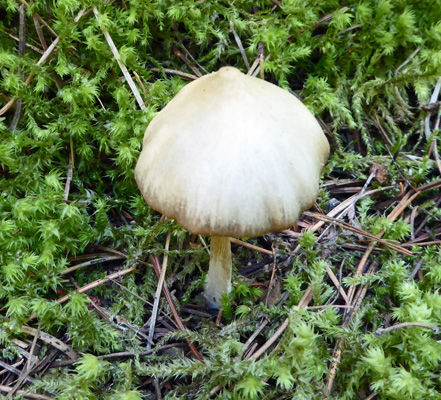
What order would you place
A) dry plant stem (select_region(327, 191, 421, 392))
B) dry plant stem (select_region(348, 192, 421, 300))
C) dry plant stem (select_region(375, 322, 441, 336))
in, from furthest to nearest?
dry plant stem (select_region(348, 192, 421, 300))
dry plant stem (select_region(327, 191, 421, 392))
dry plant stem (select_region(375, 322, 441, 336))

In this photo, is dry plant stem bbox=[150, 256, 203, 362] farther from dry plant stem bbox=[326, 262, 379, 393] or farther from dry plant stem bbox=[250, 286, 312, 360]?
dry plant stem bbox=[326, 262, 379, 393]

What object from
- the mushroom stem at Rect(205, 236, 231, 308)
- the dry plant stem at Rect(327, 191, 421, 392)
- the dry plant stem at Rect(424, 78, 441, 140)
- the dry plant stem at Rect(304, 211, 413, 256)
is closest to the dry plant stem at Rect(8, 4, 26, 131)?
the mushroom stem at Rect(205, 236, 231, 308)

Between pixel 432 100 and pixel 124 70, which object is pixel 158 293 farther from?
pixel 432 100

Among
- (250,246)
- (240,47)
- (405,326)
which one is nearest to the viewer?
(405,326)

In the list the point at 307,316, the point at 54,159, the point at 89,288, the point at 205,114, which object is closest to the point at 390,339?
the point at 307,316

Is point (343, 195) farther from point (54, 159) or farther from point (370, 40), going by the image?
point (54, 159)

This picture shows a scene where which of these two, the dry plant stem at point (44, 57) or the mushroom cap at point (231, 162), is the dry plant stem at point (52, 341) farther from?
the dry plant stem at point (44, 57)

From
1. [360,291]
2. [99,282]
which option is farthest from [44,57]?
[360,291]
